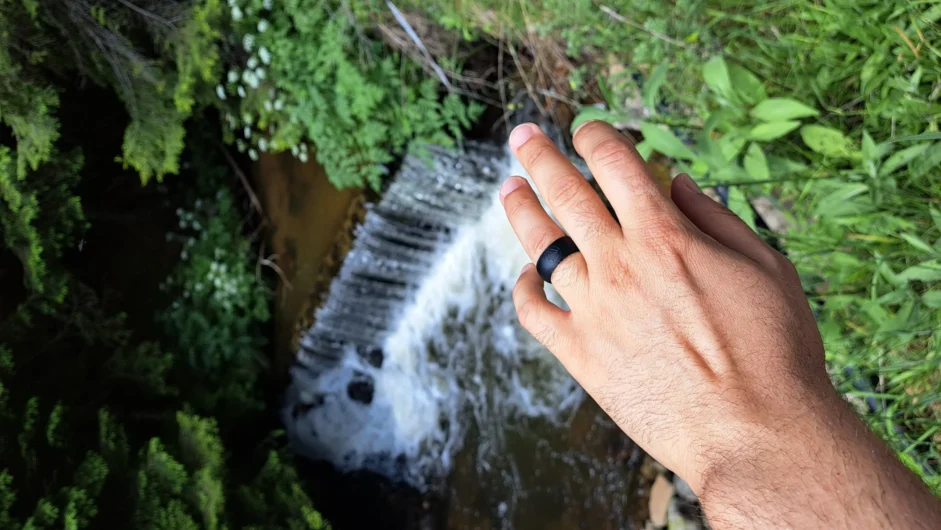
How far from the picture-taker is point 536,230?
1408mm

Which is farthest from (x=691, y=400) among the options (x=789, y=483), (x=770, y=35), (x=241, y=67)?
(x=241, y=67)

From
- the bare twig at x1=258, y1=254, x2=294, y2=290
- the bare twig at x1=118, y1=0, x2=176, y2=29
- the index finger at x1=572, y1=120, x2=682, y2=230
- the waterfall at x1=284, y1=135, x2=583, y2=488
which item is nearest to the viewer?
the index finger at x1=572, y1=120, x2=682, y2=230

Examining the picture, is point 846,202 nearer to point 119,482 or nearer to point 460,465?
point 460,465

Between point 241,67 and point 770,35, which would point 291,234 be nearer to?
point 241,67

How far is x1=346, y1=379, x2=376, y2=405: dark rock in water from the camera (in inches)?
166

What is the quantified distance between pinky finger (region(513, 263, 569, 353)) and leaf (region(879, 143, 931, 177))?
1127 mm

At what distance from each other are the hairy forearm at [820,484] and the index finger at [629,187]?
515mm

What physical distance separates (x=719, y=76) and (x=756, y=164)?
0.33 meters

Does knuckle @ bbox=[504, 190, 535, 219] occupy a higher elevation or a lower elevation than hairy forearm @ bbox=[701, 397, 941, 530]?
higher

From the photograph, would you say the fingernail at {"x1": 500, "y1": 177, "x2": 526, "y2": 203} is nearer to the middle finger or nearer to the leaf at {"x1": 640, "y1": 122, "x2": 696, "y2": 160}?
the middle finger

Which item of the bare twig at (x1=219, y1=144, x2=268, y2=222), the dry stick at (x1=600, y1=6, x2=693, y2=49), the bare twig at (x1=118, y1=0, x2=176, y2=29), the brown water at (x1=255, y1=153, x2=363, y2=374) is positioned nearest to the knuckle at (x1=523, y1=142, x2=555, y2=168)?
the dry stick at (x1=600, y1=6, x2=693, y2=49)

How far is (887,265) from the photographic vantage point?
1681 millimetres

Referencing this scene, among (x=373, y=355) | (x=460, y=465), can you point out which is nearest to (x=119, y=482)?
(x=373, y=355)

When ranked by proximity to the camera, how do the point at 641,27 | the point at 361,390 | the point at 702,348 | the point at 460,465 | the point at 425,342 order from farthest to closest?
1. the point at 361,390
2. the point at 425,342
3. the point at 460,465
4. the point at 641,27
5. the point at 702,348
